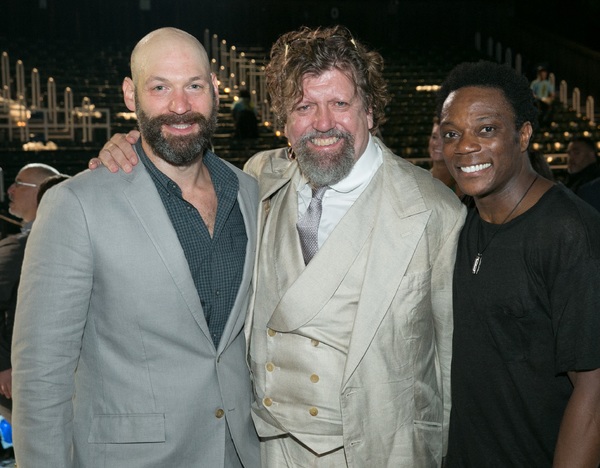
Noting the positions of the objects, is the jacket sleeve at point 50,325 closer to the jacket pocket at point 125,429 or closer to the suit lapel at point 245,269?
the jacket pocket at point 125,429

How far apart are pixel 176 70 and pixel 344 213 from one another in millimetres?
684

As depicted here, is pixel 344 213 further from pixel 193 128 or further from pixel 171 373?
pixel 171 373

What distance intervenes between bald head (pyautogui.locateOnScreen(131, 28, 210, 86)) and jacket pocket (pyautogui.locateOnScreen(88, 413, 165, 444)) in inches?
40.1

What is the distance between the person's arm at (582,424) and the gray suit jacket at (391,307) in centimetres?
46

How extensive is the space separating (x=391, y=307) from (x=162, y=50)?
105 cm

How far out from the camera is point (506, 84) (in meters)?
2.36

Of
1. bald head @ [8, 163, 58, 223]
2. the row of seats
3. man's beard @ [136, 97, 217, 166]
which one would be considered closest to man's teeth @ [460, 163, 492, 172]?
Answer: man's beard @ [136, 97, 217, 166]

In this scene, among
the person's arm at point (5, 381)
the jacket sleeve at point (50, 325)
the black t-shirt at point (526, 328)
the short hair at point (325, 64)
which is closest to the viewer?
the black t-shirt at point (526, 328)

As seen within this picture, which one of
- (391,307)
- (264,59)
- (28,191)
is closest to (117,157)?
(391,307)

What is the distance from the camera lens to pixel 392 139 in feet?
48.3

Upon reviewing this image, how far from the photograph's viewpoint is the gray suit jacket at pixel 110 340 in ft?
7.44

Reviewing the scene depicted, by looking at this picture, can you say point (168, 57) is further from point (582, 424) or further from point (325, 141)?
point (582, 424)

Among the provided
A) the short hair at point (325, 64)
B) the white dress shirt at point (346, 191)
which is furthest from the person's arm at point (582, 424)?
the short hair at point (325, 64)

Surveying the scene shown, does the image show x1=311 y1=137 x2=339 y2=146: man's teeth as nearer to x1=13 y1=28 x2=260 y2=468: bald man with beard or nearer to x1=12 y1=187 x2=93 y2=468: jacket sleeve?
x1=13 y1=28 x2=260 y2=468: bald man with beard
